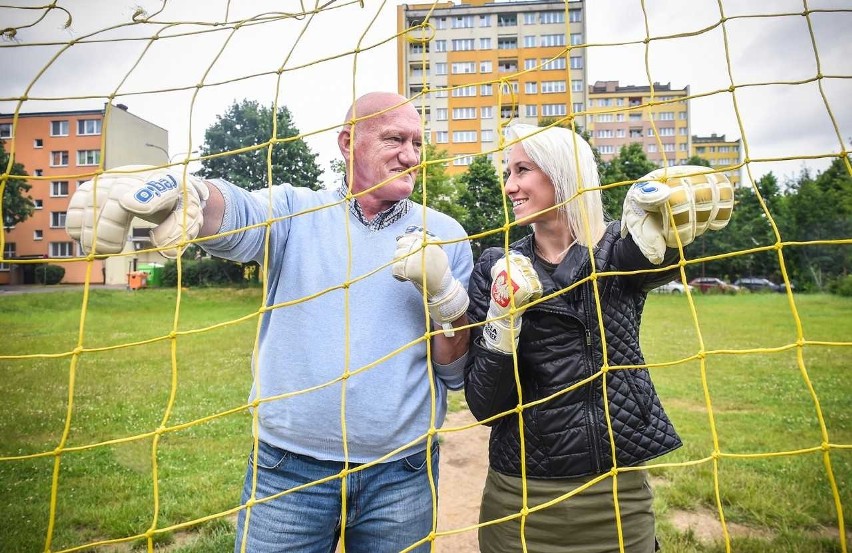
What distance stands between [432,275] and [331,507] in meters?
0.66

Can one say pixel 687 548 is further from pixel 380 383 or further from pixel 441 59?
pixel 441 59

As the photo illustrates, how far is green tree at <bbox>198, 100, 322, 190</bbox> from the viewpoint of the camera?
603 inches

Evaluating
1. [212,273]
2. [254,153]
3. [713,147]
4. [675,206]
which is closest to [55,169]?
[212,273]

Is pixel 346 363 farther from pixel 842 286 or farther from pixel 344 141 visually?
pixel 842 286

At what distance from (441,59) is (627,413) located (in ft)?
142

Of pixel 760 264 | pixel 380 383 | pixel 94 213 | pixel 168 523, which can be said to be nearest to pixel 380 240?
pixel 380 383

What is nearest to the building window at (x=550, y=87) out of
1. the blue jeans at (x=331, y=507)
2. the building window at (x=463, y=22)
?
the building window at (x=463, y=22)

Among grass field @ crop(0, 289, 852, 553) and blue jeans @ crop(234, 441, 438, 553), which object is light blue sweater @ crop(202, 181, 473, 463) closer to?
blue jeans @ crop(234, 441, 438, 553)

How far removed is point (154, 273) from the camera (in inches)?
831

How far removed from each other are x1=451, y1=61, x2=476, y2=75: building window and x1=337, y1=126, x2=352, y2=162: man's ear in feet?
138

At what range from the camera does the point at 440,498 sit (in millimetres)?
3291

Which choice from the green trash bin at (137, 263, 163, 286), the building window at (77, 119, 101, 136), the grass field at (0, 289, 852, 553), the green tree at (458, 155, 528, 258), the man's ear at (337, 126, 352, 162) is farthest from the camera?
the building window at (77, 119, 101, 136)

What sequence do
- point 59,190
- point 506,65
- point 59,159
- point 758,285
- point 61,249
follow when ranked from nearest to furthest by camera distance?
point 758,285 < point 61,249 < point 59,190 < point 59,159 < point 506,65

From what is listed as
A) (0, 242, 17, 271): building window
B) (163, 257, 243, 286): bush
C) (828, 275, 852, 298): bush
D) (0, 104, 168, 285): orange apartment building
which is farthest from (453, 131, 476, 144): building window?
(0, 242, 17, 271): building window
